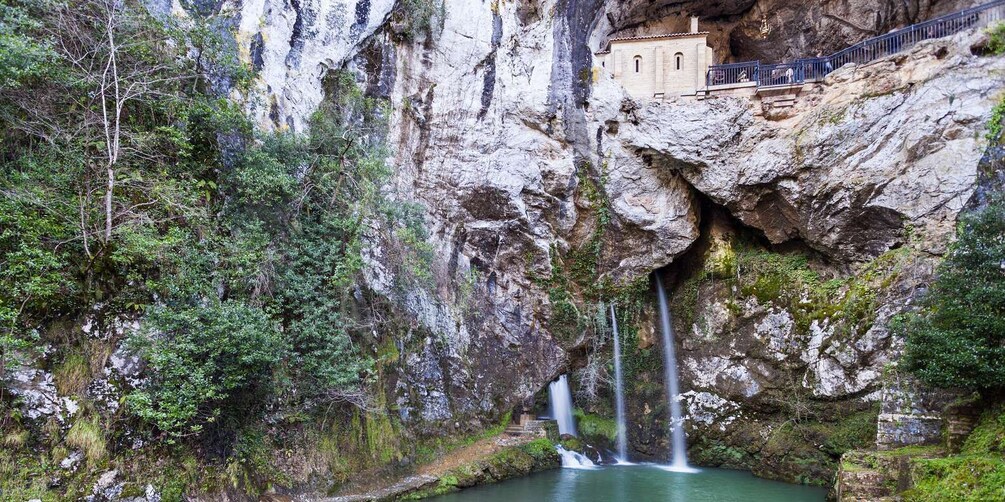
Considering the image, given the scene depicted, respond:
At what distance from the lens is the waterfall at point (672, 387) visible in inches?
633

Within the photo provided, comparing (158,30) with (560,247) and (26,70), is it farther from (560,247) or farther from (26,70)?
(560,247)

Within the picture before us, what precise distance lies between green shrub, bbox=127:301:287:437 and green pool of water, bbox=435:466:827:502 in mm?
5152

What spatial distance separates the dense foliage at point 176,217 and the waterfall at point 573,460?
6.51m

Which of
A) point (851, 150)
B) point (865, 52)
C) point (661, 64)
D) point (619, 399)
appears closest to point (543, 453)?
point (619, 399)

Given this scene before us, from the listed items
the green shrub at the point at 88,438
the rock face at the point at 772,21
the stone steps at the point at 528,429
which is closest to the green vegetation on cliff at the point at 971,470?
Answer: the stone steps at the point at 528,429

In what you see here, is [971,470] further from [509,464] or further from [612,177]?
[612,177]

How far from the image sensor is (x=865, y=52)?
53.6 feet

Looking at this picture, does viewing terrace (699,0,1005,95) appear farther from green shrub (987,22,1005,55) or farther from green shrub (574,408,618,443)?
green shrub (574,408,618,443)

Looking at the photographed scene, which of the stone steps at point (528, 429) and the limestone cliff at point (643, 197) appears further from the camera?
the stone steps at point (528, 429)

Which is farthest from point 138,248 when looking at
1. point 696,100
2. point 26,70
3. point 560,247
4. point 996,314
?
point 696,100

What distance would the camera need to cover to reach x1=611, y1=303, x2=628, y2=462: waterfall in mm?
16672

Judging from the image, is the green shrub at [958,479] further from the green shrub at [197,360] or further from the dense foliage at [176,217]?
the green shrub at [197,360]

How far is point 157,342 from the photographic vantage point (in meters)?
8.47

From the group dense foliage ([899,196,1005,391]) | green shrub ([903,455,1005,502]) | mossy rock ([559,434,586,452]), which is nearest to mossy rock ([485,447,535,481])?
mossy rock ([559,434,586,452])
